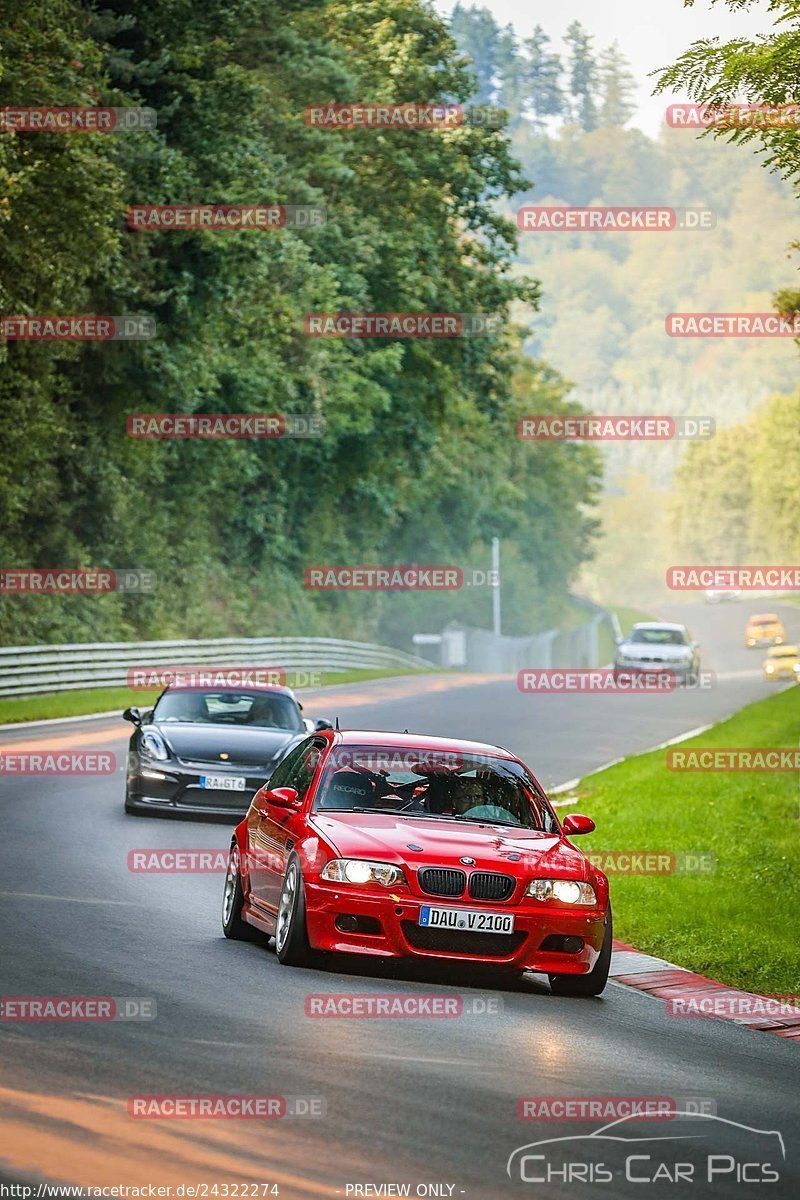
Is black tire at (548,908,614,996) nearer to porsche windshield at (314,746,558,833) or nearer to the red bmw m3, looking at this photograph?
the red bmw m3

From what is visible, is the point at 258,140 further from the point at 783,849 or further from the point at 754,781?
the point at 783,849

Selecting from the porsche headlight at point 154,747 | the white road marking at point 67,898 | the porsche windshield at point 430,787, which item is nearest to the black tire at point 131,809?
the porsche headlight at point 154,747

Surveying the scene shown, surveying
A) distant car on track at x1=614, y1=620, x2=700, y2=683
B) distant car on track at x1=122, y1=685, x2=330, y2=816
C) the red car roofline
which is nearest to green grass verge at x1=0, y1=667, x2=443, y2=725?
distant car on track at x1=122, y1=685, x2=330, y2=816

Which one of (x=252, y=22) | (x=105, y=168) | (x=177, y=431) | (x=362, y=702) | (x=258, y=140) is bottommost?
(x=362, y=702)

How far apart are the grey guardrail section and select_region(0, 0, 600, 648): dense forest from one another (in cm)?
248

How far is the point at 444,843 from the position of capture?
11.3 m

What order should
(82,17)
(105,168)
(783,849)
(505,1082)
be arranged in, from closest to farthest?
(505,1082)
(783,849)
(105,168)
(82,17)

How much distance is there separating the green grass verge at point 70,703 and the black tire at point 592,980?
22160mm

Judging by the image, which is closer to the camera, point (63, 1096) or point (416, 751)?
point (63, 1096)

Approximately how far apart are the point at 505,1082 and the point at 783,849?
33.5ft

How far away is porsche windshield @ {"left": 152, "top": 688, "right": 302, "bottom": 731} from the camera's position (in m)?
20.9

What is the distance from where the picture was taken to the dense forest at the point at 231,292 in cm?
3553

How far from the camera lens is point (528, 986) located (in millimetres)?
11805

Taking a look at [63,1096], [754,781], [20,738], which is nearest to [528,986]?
[63,1096]
